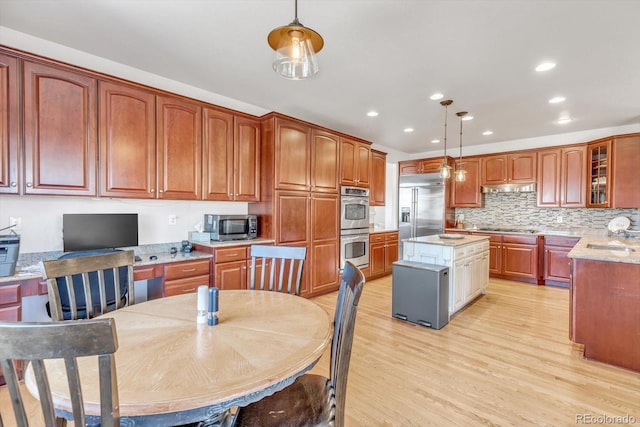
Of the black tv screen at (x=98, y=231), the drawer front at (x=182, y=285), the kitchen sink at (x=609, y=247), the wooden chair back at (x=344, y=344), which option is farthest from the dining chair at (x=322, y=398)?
the kitchen sink at (x=609, y=247)

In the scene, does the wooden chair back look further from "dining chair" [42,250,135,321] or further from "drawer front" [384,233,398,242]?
"drawer front" [384,233,398,242]

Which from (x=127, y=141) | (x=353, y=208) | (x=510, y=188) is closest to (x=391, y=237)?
(x=353, y=208)

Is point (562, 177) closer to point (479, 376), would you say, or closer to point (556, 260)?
point (556, 260)

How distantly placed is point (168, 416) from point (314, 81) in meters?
3.05

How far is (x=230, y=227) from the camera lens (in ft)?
11.4

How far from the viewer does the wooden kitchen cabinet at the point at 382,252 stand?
5.17 meters

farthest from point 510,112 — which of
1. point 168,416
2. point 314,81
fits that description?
point 168,416

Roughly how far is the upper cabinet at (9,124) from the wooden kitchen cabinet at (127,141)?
0.51 m

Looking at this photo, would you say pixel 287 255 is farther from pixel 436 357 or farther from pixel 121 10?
pixel 121 10

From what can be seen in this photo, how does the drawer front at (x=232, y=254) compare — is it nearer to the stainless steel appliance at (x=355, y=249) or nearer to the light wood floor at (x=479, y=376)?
the light wood floor at (x=479, y=376)

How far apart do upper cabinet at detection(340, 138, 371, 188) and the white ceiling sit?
863 mm

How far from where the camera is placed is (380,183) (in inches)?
224

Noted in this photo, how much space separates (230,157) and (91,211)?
1454 mm

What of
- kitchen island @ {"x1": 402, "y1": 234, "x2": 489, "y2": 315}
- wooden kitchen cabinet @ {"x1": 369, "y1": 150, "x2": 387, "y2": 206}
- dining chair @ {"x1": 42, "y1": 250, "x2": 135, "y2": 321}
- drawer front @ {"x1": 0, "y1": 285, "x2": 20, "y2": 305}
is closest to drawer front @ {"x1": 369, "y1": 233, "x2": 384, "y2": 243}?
wooden kitchen cabinet @ {"x1": 369, "y1": 150, "x2": 387, "y2": 206}
